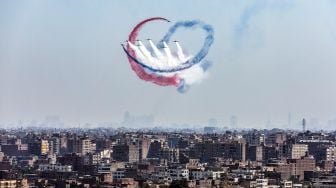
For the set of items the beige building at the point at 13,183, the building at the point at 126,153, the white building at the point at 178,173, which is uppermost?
the building at the point at 126,153

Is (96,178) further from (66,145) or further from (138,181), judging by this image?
(66,145)

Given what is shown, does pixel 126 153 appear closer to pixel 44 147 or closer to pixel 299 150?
pixel 44 147

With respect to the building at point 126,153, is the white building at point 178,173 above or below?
below

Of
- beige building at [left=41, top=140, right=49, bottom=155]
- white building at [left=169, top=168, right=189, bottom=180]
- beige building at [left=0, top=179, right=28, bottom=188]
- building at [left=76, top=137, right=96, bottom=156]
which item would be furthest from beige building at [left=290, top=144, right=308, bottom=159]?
beige building at [left=0, top=179, right=28, bottom=188]

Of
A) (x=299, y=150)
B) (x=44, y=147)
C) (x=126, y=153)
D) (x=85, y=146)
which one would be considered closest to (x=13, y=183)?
(x=126, y=153)

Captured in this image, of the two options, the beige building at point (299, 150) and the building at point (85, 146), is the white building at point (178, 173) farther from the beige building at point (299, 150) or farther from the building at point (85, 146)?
the building at point (85, 146)

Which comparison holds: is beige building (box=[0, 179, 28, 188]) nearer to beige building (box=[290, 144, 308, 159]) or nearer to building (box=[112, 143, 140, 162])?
building (box=[112, 143, 140, 162])

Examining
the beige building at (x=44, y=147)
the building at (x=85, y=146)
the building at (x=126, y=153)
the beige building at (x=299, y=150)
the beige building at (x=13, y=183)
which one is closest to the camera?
the beige building at (x=13, y=183)

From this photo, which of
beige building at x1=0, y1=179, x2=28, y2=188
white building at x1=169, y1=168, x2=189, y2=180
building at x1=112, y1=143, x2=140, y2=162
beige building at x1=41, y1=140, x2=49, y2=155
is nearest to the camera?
beige building at x1=0, y1=179, x2=28, y2=188

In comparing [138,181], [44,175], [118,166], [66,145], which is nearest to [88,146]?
[66,145]

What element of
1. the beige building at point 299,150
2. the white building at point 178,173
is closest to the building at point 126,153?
the beige building at point 299,150

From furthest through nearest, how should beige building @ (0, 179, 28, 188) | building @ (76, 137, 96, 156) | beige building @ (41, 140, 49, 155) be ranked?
building @ (76, 137, 96, 156) < beige building @ (41, 140, 49, 155) < beige building @ (0, 179, 28, 188)
